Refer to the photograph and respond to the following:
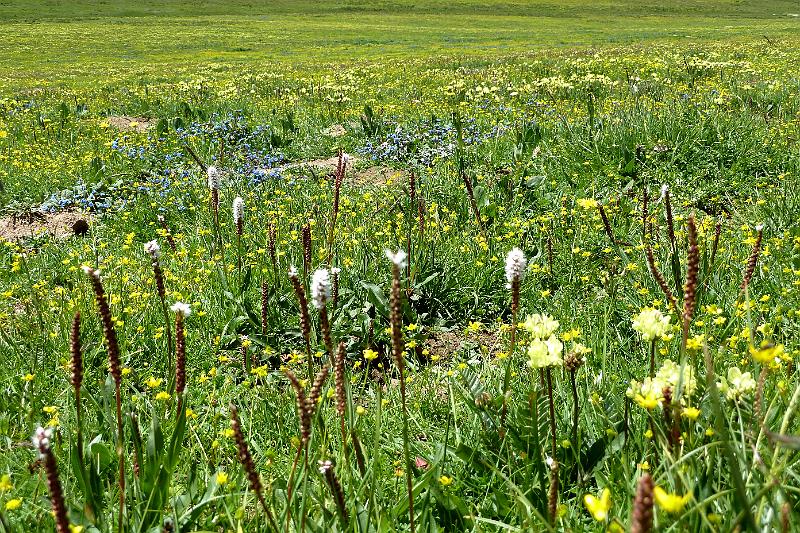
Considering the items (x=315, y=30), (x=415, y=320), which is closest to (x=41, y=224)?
(x=415, y=320)

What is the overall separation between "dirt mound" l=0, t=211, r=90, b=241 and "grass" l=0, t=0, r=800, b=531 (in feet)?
0.44

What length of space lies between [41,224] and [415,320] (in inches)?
197

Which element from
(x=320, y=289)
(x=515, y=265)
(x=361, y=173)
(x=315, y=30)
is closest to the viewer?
(x=320, y=289)

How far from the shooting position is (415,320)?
15.2 feet

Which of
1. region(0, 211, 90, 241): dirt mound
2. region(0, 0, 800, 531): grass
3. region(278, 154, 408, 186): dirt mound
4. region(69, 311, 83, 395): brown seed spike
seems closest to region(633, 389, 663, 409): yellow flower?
region(0, 0, 800, 531): grass

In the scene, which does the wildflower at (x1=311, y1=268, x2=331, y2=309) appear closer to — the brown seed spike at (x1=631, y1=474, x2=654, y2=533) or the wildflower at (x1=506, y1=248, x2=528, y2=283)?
the wildflower at (x1=506, y1=248, x2=528, y2=283)

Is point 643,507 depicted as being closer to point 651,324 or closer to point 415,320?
point 651,324

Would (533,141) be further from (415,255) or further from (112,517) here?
(112,517)

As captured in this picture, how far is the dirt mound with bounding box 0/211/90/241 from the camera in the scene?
6.96 meters

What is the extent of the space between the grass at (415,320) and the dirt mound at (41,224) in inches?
5.2

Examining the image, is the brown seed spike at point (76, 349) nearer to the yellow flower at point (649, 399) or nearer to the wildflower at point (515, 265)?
the wildflower at point (515, 265)

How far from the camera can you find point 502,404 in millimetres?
2744

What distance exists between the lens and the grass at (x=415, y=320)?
6.75 feet

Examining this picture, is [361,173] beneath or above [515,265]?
beneath
